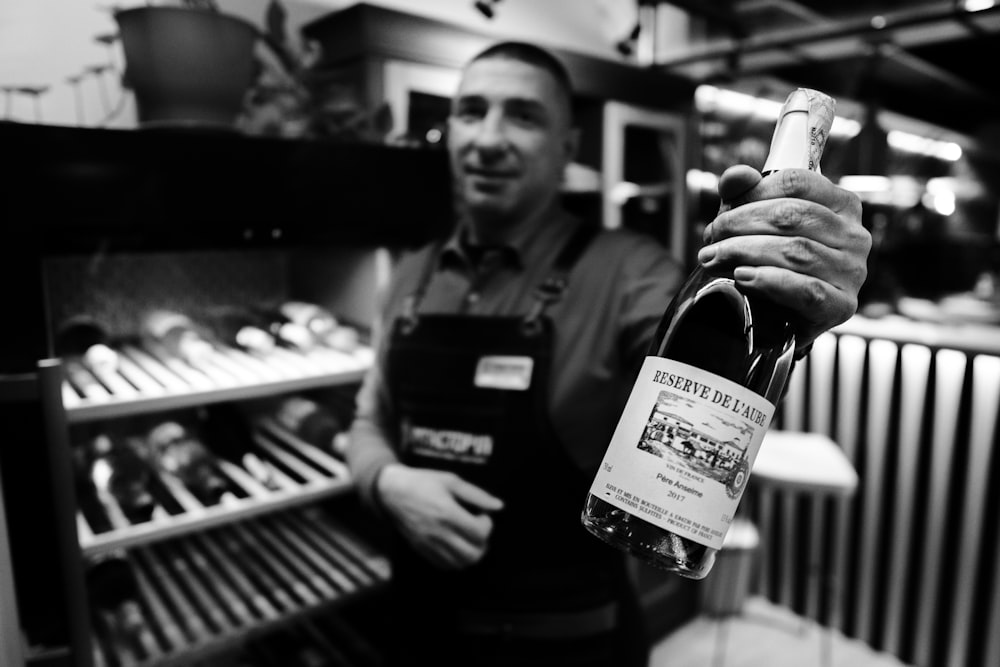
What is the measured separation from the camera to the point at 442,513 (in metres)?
1.13

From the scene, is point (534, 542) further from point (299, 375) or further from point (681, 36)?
point (681, 36)

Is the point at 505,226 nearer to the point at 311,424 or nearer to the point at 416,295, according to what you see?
the point at 416,295

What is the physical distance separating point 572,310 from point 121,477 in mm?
1092

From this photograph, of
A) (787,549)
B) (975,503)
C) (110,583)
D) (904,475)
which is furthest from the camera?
(787,549)

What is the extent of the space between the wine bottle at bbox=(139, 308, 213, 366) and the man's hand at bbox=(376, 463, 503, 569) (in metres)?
0.66

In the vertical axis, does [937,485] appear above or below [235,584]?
below

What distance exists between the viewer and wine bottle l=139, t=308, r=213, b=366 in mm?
1543

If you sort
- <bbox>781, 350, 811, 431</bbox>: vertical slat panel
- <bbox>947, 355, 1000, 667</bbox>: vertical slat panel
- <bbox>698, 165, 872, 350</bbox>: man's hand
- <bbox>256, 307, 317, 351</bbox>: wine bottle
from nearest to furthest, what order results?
1. <bbox>698, 165, 872, 350</bbox>: man's hand
2. <bbox>256, 307, 317, 351</bbox>: wine bottle
3. <bbox>947, 355, 1000, 667</bbox>: vertical slat panel
4. <bbox>781, 350, 811, 431</bbox>: vertical slat panel

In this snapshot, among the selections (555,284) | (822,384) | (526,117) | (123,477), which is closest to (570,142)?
(526,117)

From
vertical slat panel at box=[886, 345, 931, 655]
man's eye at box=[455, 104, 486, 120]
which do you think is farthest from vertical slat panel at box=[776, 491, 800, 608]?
man's eye at box=[455, 104, 486, 120]

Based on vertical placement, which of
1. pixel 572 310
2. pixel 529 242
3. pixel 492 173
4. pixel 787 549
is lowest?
pixel 787 549

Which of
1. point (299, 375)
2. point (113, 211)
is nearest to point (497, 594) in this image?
point (299, 375)

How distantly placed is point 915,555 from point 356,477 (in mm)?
2584

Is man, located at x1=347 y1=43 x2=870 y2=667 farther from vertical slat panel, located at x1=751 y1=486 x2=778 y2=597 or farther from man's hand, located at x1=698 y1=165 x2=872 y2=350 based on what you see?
vertical slat panel, located at x1=751 y1=486 x2=778 y2=597
